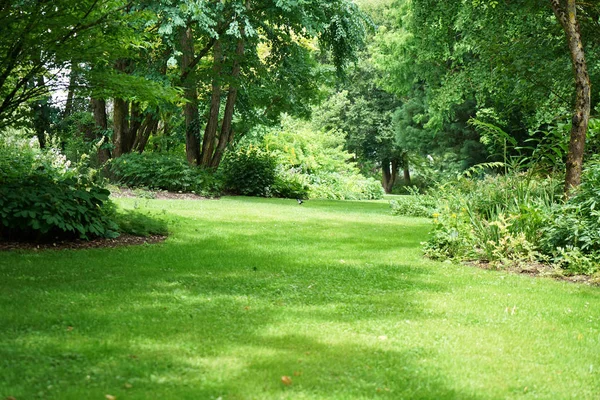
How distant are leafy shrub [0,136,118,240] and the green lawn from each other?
48 centimetres

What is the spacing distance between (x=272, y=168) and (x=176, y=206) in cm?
738

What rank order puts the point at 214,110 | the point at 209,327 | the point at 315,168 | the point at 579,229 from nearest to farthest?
1. the point at 209,327
2. the point at 579,229
3. the point at 214,110
4. the point at 315,168

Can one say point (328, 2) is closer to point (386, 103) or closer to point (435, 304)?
point (435, 304)

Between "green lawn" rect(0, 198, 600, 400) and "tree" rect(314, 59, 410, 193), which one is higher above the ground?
"tree" rect(314, 59, 410, 193)

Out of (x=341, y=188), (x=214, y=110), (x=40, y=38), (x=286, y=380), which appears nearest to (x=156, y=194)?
(x=214, y=110)

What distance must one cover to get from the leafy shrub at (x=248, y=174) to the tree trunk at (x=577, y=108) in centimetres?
1223

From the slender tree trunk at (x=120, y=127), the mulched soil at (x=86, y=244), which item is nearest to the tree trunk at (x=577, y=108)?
the mulched soil at (x=86, y=244)

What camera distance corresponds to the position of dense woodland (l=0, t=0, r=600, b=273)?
24.6ft

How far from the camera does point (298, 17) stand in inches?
647

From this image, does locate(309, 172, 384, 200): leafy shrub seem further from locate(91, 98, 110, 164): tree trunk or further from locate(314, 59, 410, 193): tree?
locate(314, 59, 410, 193): tree

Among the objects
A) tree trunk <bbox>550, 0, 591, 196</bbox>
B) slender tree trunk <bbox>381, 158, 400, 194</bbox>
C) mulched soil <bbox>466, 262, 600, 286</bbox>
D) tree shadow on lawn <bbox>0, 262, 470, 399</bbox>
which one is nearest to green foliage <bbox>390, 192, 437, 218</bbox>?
tree trunk <bbox>550, 0, 591, 196</bbox>

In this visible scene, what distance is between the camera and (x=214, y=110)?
62.1ft

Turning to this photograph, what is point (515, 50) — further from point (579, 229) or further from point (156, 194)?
point (156, 194)

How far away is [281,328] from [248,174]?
50.4 ft
